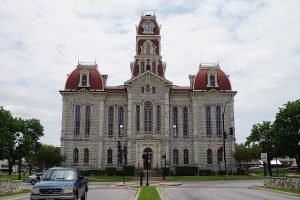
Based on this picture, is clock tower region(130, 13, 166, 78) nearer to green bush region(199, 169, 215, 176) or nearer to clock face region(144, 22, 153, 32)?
clock face region(144, 22, 153, 32)

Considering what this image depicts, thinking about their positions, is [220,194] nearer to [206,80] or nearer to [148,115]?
[148,115]

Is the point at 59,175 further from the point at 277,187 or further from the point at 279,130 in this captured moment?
the point at 279,130

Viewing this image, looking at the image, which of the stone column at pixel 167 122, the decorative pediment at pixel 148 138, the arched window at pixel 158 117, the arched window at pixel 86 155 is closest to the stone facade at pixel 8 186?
the decorative pediment at pixel 148 138

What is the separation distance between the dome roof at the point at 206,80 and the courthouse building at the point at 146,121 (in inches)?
6.8

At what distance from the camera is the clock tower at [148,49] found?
6950 cm

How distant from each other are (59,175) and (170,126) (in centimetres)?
4896

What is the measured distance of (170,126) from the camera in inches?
2635

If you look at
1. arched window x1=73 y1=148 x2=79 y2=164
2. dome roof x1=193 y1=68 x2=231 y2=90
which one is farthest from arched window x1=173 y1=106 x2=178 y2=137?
arched window x1=73 y1=148 x2=79 y2=164

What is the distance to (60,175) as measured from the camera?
61.1ft

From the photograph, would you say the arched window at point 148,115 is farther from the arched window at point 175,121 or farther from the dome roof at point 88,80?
the dome roof at point 88,80

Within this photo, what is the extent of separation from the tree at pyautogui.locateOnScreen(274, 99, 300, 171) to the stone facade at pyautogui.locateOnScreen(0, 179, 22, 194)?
155 ft

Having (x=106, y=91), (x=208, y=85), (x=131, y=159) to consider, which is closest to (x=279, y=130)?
(x=208, y=85)

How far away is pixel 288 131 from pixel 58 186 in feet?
178

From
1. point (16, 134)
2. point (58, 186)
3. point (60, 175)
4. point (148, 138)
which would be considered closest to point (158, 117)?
point (148, 138)
